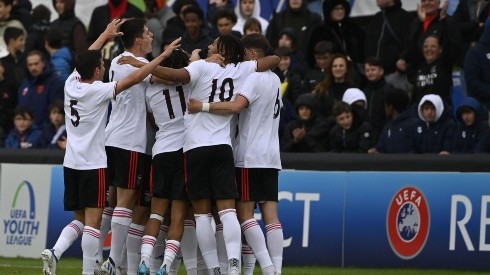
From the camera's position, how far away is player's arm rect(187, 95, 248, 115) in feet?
49.4

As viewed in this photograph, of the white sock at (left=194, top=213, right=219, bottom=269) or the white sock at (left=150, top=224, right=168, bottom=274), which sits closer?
the white sock at (left=194, top=213, right=219, bottom=269)

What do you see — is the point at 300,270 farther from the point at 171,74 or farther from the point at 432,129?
the point at 171,74

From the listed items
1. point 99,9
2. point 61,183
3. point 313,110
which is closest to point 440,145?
point 313,110

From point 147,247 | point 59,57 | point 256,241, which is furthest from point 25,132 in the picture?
point 256,241

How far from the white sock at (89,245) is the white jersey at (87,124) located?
67 centimetres

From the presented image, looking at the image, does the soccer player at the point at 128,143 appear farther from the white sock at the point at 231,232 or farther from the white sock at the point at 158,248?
the white sock at the point at 231,232

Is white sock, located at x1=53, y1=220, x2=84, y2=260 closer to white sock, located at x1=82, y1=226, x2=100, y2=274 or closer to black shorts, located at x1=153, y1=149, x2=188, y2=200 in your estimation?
A: white sock, located at x1=82, y1=226, x2=100, y2=274

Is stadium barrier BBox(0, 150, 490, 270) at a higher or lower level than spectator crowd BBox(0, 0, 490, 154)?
lower

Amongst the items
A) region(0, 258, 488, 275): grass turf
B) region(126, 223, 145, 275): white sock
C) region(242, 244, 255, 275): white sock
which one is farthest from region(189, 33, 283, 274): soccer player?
region(0, 258, 488, 275): grass turf

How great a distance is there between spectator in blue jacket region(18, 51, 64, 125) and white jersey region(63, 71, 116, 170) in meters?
7.04

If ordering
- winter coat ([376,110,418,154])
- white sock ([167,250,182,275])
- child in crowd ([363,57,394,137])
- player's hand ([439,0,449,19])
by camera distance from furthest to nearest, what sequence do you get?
1. player's hand ([439,0,449,19])
2. child in crowd ([363,57,394,137])
3. winter coat ([376,110,418,154])
4. white sock ([167,250,182,275])

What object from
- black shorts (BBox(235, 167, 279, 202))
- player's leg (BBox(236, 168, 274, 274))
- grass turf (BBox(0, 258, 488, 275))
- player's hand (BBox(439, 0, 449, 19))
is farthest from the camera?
player's hand (BBox(439, 0, 449, 19))

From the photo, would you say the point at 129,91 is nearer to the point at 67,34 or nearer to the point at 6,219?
the point at 6,219

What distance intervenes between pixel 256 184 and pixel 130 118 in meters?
1.54
